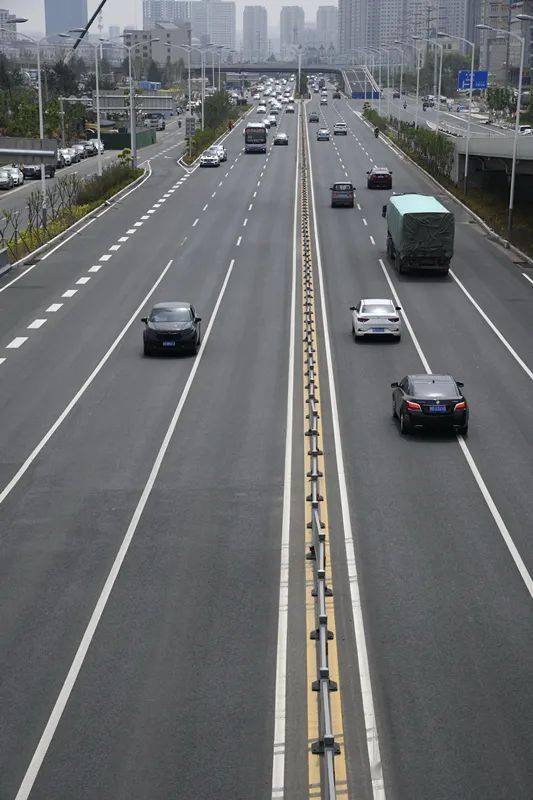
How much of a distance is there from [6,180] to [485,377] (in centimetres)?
6311

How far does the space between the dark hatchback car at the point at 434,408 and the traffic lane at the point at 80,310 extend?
8.81m

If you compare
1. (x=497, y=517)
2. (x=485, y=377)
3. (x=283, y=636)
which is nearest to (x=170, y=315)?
(x=485, y=377)

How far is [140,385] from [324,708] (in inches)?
814

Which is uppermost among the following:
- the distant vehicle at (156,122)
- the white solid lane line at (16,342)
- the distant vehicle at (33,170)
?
the white solid lane line at (16,342)

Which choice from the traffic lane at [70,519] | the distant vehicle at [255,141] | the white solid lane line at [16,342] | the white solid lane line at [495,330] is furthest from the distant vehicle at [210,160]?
the traffic lane at [70,519]

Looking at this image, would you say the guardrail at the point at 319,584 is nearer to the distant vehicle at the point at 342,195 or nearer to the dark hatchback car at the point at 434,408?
the dark hatchback car at the point at 434,408

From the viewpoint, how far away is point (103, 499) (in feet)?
80.4

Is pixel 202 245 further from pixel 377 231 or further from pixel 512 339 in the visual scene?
pixel 512 339

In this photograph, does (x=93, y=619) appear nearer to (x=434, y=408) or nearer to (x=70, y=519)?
(x=70, y=519)

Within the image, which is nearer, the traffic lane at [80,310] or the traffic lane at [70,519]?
the traffic lane at [70,519]

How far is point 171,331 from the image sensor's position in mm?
37625

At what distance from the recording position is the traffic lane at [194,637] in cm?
1407

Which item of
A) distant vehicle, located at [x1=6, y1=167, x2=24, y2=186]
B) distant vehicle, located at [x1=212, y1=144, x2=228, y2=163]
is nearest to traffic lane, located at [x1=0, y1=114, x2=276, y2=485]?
distant vehicle, located at [x1=6, y1=167, x2=24, y2=186]

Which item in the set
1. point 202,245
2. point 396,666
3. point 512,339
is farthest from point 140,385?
point 202,245
